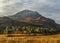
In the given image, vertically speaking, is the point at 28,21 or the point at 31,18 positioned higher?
the point at 31,18

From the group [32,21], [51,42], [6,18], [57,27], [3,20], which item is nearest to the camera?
[51,42]

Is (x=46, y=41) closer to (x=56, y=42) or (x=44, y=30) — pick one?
(x=56, y=42)

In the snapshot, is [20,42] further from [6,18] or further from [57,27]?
[6,18]

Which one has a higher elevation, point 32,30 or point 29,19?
point 29,19

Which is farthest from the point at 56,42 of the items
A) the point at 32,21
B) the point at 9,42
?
the point at 32,21

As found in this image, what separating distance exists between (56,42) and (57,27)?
69.3 ft

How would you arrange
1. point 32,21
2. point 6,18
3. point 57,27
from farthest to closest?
point 6,18 → point 32,21 → point 57,27

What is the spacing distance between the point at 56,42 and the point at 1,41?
4421 mm

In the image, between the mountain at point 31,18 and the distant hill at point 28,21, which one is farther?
the mountain at point 31,18

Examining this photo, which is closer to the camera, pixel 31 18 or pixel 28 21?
pixel 28 21

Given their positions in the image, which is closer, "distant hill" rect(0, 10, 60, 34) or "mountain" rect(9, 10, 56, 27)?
"distant hill" rect(0, 10, 60, 34)

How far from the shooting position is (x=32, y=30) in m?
30.5

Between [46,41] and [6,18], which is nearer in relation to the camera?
[46,41]

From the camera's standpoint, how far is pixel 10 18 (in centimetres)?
4016
